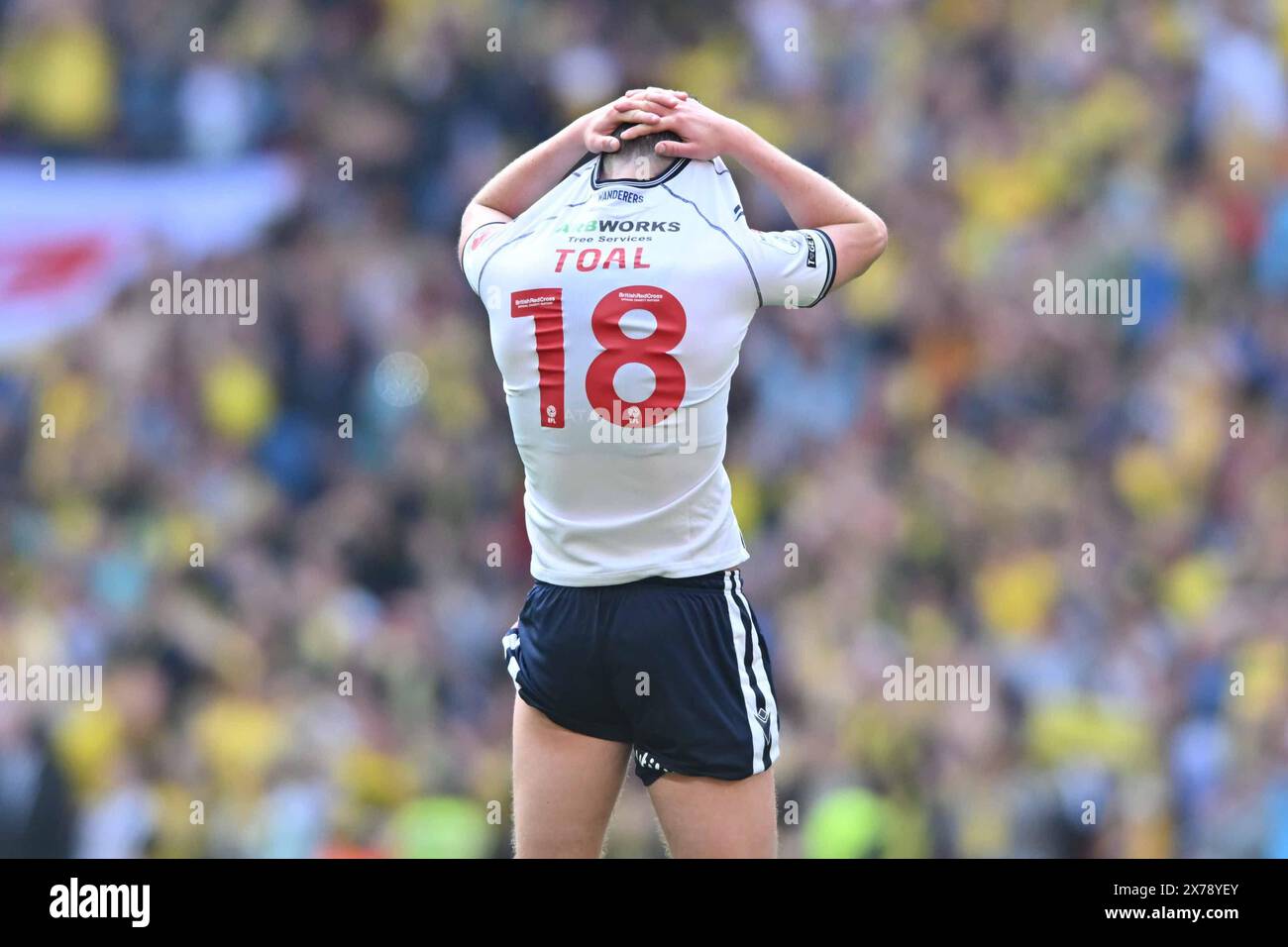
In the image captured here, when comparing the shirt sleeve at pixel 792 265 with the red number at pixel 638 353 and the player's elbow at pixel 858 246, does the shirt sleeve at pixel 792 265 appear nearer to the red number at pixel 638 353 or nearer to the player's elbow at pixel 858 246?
the player's elbow at pixel 858 246

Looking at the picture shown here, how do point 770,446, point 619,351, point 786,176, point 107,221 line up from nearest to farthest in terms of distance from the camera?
point 619,351 → point 786,176 → point 770,446 → point 107,221

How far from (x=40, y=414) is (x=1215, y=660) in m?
6.12

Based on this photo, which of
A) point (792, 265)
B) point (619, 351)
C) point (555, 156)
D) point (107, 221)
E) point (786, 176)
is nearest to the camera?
point (619, 351)

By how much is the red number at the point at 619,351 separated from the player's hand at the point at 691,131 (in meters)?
0.37

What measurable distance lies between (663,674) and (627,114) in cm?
131

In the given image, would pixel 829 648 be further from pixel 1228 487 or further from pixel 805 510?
pixel 1228 487

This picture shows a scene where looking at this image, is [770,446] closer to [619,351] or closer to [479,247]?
[479,247]

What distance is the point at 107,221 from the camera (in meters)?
9.65

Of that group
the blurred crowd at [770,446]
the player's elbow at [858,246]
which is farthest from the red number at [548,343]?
the blurred crowd at [770,446]

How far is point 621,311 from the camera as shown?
3865 millimetres

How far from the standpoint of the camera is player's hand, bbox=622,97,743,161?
3963 millimetres

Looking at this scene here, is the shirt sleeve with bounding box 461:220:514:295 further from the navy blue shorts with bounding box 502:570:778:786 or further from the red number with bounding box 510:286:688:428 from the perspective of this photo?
the navy blue shorts with bounding box 502:570:778:786

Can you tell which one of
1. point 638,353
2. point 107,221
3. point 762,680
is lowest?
point 762,680

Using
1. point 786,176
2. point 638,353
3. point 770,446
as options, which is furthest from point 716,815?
point 770,446
